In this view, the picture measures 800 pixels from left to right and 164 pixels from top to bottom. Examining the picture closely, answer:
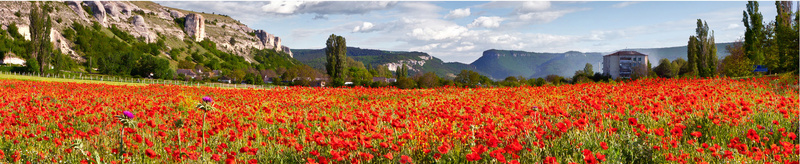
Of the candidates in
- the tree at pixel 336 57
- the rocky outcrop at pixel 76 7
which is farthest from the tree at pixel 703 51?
the rocky outcrop at pixel 76 7

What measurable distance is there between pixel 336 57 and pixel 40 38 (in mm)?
47679

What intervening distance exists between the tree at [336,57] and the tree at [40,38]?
44336 millimetres

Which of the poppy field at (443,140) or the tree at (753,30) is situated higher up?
the tree at (753,30)

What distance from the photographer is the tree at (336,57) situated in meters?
75.9

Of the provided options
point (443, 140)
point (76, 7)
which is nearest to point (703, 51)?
point (443, 140)

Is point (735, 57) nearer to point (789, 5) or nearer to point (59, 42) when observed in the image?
point (789, 5)

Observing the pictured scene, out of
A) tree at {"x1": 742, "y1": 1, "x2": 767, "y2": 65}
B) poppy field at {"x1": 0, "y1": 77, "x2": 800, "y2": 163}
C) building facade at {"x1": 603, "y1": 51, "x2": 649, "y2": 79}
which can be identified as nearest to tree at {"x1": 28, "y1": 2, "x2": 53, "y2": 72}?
poppy field at {"x1": 0, "y1": 77, "x2": 800, "y2": 163}

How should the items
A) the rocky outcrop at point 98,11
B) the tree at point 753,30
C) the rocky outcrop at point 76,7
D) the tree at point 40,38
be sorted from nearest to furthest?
the tree at point 753,30
the tree at point 40,38
the rocky outcrop at point 76,7
the rocky outcrop at point 98,11

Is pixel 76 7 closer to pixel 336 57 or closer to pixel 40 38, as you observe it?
pixel 40 38

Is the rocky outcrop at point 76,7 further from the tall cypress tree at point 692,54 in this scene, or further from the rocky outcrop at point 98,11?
the tall cypress tree at point 692,54

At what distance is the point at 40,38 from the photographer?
70.4 metres

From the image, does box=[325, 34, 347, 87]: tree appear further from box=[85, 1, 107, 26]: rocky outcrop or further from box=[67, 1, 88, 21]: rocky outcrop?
box=[85, 1, 107, 26]: rocky outcrop

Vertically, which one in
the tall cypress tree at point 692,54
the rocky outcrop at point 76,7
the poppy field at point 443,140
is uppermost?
the rocky outcrop at point 76,7

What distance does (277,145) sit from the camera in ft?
18.5
